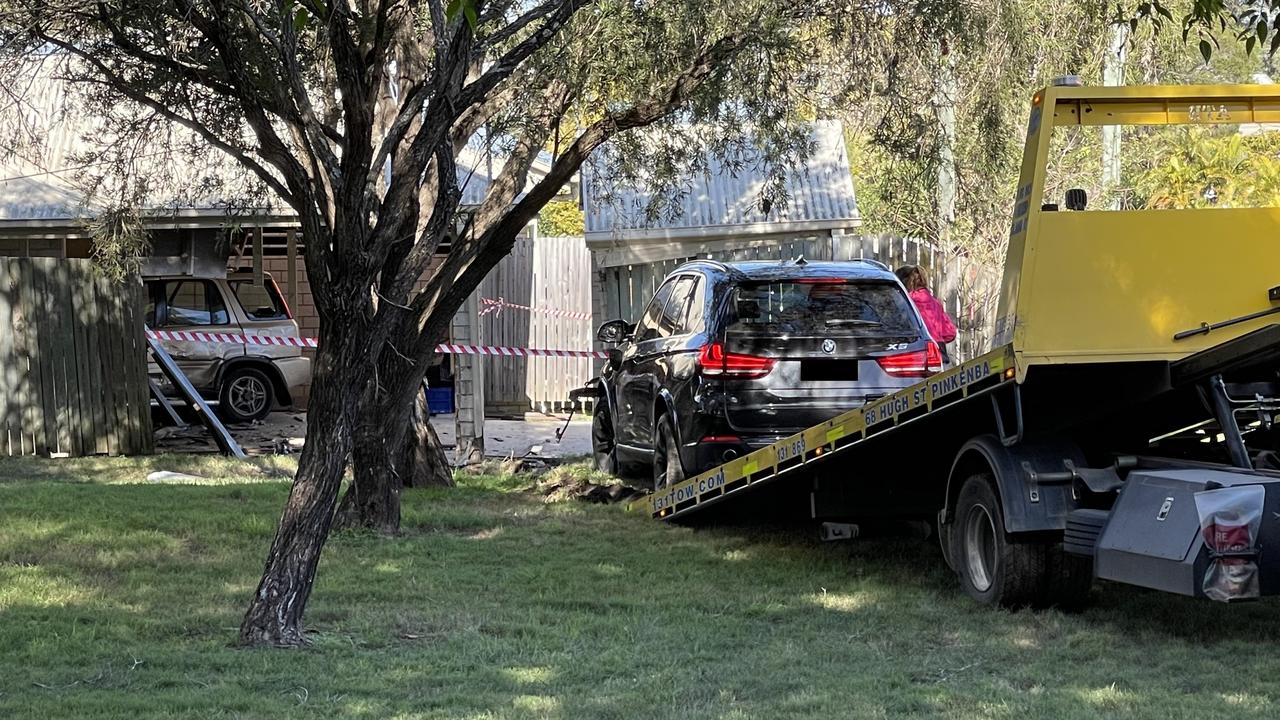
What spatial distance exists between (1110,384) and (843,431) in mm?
1451

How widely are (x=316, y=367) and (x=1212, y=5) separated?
4.73m

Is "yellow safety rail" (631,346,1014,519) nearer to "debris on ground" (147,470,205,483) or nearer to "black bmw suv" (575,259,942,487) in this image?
"black bmw suv" (575,259,942,487)

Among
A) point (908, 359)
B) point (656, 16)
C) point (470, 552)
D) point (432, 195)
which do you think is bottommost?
point (470, 552)

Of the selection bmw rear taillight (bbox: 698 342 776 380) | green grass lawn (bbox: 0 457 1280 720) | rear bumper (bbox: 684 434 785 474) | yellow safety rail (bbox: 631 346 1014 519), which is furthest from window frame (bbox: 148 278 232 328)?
bmw rear taillight (bbox: 698 342 776 380)

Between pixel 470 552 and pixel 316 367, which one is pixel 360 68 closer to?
pixel 316 367

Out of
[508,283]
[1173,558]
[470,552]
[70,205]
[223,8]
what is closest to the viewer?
[1173,558]

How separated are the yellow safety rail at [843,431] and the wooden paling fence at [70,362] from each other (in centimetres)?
742

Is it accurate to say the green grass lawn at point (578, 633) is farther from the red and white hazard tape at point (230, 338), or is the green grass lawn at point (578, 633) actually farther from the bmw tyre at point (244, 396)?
the bmw tyre at point (244, 396)

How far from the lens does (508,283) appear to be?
21969 millimetres

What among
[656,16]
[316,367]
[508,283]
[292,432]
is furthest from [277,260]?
[316,367]

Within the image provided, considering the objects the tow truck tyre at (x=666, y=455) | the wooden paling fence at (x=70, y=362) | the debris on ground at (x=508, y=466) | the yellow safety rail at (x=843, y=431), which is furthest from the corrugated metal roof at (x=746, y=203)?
the yellow safety rail at (x=843, y=431)

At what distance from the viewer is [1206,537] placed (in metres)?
6.30

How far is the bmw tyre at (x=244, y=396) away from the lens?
1872 centimetres

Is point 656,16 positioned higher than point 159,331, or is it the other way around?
point 656,16
